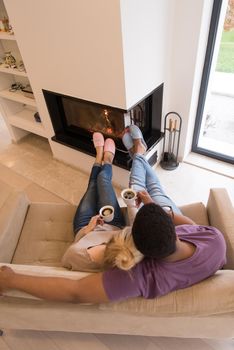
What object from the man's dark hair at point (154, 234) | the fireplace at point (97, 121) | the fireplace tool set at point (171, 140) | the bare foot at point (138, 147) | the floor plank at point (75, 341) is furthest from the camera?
the fireplace tool set at point (171, 140)

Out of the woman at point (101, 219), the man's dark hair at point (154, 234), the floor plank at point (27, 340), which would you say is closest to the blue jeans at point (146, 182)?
the woman at point (101, 219)

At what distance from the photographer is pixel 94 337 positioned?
1.25 meters

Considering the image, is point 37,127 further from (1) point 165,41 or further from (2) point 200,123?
(2) point 200,123

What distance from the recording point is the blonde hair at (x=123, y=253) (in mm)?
734

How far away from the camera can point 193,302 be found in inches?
30.0

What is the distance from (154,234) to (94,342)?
0.94 meters

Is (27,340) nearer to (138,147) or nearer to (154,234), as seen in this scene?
(154,234)

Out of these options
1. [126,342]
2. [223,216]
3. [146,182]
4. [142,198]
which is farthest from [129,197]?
[126,342]

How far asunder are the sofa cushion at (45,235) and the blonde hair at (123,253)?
19.7 inches

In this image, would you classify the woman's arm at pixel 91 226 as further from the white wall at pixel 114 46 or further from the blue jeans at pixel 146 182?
the white wall at pixel 114 46

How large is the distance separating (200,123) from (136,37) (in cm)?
109

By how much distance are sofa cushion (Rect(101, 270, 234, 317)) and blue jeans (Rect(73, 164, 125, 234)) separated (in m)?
0.47

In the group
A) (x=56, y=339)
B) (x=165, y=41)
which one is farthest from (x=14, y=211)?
(x=165, y=41)

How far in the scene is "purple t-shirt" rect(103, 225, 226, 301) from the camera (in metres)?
0.75
